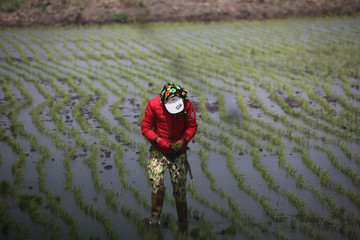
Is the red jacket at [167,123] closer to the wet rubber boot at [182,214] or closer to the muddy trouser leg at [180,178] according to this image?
the muddy trouser leg at [180,178]

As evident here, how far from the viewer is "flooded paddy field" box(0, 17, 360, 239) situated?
4.34m

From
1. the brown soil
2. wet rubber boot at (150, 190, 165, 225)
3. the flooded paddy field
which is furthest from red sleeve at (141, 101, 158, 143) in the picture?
the brown soil

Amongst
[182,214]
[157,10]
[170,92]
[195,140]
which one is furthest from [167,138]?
[157,10]

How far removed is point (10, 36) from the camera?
615 inches

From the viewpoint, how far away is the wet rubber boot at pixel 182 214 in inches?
164

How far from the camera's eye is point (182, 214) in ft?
13.8

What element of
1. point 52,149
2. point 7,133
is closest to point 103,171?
point 52,149

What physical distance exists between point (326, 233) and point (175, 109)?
1607 mm

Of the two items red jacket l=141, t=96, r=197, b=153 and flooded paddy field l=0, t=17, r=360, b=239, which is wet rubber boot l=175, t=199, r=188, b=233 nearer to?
flooded paddy field l=0, t=17, r=360, b=239

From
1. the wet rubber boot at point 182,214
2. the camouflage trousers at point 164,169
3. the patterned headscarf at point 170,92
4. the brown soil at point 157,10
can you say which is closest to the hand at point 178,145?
the camouflage trousers at point 164,169

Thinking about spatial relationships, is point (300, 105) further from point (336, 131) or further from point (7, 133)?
point (7, 133)

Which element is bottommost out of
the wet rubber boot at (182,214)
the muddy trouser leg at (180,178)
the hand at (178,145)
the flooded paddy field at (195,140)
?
the flooded paddy field at (195,140)

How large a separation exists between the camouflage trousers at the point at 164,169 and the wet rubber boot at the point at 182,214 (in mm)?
108

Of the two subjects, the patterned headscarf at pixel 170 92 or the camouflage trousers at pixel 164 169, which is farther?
the camouflage trousers at pixel 164 169
